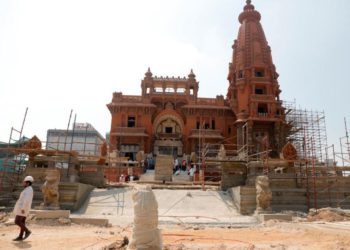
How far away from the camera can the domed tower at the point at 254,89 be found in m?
32.8

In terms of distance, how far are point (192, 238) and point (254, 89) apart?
96.1ft

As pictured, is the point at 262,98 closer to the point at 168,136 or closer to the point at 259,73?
the point at 259,73

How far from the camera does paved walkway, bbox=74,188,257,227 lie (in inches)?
479

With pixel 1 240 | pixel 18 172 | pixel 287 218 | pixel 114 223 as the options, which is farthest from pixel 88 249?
pixel 18 172

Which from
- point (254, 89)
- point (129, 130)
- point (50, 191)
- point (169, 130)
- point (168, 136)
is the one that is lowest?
point (50, 191)

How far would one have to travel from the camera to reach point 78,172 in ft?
59.0

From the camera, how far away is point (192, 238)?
26.5ft

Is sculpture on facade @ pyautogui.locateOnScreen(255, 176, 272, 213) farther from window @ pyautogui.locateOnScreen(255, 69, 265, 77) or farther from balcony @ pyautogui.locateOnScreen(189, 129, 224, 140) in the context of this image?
window @ pyautogui.locateOnScreen(255, 69, 265, 77)

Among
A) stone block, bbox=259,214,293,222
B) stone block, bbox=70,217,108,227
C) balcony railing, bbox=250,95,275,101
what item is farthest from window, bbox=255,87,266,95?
stone block, bbox=70,217,108,227

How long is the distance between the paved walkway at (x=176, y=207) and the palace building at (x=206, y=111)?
17.4 metres

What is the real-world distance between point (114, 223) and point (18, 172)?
25.3ft

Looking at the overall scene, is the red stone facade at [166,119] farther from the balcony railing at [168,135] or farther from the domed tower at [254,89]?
the domed tower at [254,89]

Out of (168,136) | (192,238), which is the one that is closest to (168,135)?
(168,136)

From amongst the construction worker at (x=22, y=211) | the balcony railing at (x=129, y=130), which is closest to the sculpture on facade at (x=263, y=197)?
the construction worker at (x=22, y=211)
